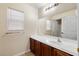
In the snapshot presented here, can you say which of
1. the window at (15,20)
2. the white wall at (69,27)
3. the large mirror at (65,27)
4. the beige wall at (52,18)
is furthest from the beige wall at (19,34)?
the white wall at (69,27)

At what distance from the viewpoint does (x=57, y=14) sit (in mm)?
2488

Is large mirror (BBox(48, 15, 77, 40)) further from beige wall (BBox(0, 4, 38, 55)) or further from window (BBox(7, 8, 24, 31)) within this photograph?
window (BBox(7, 8, 24, 31))

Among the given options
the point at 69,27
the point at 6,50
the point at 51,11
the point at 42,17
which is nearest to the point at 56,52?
the point at 69,27

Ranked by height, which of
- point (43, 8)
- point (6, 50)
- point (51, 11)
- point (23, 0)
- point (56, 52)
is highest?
point (43, 8)

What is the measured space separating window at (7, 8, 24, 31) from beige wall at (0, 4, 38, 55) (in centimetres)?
14

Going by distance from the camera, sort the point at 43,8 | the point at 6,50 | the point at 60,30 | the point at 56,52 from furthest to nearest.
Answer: the point at 43,8 < the point at 6,50 < the point at 60,30 < the point at 56,52

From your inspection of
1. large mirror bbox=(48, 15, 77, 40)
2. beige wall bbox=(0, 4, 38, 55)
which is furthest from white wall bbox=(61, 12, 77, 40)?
beige wall bbox=(0, 4, 38, 55)

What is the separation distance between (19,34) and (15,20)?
51cm

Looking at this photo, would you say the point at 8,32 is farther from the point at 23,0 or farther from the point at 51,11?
the point at 23,0

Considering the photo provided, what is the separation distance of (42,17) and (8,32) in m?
1.37

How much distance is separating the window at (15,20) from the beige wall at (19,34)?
0.46 ft

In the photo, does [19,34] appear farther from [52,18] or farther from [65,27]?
[65,27]

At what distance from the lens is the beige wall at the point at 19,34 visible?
251cm

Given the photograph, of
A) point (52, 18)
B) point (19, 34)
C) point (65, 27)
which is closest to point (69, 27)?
point (65, 27)
